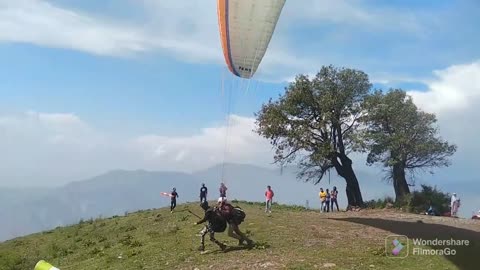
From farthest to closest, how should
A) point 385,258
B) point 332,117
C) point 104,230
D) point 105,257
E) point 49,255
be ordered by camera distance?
point 332,117, point 104,230, point 49,255, point 105,257, point 385,258

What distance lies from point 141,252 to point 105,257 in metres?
1.90

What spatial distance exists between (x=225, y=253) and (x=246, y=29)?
8924 mm

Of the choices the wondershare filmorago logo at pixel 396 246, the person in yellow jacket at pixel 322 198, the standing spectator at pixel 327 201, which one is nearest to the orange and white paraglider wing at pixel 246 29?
the wondershare filmorago logo at pixel 396 246

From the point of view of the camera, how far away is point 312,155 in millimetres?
45000

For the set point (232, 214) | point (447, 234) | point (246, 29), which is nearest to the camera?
point (232, 214)

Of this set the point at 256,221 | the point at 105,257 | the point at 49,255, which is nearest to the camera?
the point at 105,257

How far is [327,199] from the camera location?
39.6 meters

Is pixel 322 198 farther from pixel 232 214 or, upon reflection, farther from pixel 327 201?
pixel 232 214

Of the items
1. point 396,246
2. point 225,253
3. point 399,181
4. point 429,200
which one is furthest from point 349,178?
point 225,253

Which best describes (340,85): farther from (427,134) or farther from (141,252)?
(141,252)

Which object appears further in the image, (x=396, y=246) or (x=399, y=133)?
(x=399, y=133)

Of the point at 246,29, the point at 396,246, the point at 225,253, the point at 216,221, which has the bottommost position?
the point at 225,253

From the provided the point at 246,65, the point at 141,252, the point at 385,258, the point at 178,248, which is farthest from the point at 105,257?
the point at 385,258

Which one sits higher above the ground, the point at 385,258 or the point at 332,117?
the point at 332,117
